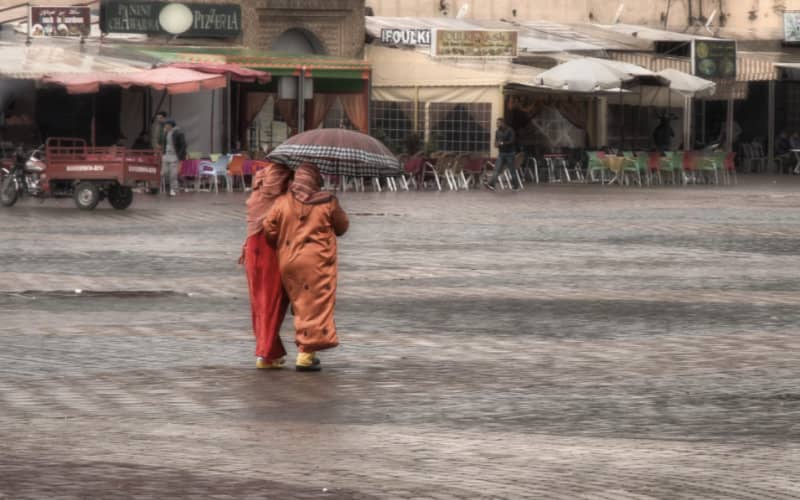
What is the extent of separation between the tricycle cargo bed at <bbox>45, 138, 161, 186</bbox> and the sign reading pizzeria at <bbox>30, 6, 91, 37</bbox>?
28.9 ft

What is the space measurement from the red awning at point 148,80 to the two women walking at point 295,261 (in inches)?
882

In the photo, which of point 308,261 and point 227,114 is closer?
point 308,261

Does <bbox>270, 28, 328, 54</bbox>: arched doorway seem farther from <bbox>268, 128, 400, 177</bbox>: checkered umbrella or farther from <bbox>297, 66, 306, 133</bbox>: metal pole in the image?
<bbox>268, 128, 400, 177</bbox>: checkered umbrella

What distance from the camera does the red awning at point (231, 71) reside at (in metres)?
35.6

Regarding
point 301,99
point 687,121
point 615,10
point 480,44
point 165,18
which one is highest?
point 615,10

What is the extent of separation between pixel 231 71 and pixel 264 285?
82.5 feet

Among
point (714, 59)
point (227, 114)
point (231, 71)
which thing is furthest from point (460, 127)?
point (231, 71)

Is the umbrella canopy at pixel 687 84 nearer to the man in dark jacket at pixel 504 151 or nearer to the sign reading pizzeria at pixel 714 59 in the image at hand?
the sign reading pizzeria at pixel 714 59

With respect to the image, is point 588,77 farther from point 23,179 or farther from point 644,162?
point 23,179

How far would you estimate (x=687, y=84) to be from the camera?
4256 centimetres

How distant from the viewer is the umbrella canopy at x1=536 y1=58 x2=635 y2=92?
3938 cm

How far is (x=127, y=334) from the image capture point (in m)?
12.8

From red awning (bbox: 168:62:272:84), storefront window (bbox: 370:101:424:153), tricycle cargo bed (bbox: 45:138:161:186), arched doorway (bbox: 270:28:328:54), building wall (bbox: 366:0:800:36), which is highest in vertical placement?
building wall (bbox: 366:0:800:36)

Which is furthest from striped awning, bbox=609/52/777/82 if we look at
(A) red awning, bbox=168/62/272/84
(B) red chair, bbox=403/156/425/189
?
(A) red awning, bbox=168/62/272/84
